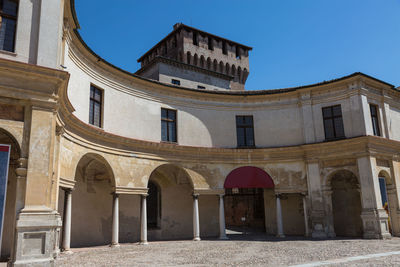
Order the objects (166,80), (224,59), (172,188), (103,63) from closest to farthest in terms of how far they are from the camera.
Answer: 1. (103,63)
2. (172,188)
3. (166,80)
4. (224,59)

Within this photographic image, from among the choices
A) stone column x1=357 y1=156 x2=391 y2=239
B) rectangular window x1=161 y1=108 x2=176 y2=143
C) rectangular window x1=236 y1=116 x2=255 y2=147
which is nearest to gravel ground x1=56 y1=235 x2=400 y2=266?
stone column x1=357 y1=156 x2=391 y2=239

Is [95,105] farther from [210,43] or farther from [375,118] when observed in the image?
[210,43]

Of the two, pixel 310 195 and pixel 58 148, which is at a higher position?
pixel 58 148

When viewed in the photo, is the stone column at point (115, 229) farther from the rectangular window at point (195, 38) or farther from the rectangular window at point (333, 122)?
the rectangular window at point (195, 38)

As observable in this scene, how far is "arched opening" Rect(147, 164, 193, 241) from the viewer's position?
23.4 metres

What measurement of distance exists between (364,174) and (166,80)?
17535mm

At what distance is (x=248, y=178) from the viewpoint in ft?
75.0

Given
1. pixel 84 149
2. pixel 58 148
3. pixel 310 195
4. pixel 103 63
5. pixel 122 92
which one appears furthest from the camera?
pixel 310 195

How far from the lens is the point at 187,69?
32438 millimetres

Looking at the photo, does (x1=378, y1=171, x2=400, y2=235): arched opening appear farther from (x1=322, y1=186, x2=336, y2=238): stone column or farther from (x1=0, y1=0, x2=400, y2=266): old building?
(x1=322, y1=186, x2=336, y2=238): stone column

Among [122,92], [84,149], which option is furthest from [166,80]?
[84,149]

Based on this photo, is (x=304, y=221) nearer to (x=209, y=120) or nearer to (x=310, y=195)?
(x=310, y=195)

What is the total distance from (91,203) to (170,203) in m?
5.63

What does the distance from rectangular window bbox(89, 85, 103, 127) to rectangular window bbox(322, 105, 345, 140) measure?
14.1m
